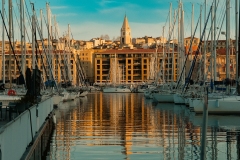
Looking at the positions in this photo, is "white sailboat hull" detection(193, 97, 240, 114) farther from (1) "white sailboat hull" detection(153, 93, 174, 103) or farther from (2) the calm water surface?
(1) "white sailboat hull" detection(153, 93, 174, 103)

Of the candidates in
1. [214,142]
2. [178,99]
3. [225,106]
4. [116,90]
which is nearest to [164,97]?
[178,99]

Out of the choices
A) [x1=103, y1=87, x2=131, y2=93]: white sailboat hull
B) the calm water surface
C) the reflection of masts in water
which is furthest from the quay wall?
[x1=103, y1=87, x2=131, y2=93]: white sailboat hull

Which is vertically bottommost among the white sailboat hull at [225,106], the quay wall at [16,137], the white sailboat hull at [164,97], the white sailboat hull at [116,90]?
the white sailboat hull at [116,90]

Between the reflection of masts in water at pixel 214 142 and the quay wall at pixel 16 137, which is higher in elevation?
the quay wall at pixel 16 137

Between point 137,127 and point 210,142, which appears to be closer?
point 210,142

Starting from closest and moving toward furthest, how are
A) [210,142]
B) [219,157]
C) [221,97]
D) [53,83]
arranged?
[219,157] < [210,142] < [221,97] < [53,83]

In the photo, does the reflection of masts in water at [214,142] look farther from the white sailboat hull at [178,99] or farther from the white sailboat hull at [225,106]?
the white sailboat hull at [178,99]

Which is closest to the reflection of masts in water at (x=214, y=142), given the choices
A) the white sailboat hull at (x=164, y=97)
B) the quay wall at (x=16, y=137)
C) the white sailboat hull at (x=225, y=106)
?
the quay wall at (x=16, y=137)

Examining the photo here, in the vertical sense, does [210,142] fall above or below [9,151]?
below

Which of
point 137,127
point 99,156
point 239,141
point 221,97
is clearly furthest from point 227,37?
point 99,156

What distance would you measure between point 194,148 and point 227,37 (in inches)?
970

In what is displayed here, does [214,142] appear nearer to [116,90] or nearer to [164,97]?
[164,97]

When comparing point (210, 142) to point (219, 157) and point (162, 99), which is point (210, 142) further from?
point (162, 99)

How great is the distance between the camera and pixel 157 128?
91.1ft
